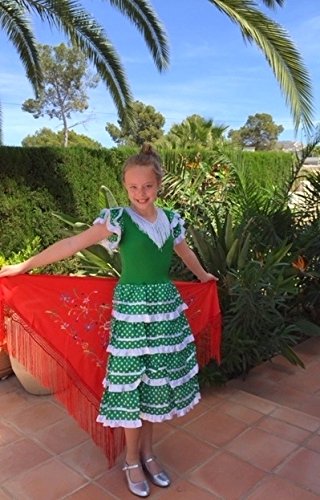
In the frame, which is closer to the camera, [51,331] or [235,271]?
[51,331]

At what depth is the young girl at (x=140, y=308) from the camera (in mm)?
1861

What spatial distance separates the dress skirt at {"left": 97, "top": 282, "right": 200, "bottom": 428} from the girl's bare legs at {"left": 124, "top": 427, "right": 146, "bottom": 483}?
0.10m

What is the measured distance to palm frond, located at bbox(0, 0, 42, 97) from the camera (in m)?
5.97

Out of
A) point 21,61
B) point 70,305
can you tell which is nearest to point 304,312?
point 70,305

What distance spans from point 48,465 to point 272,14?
4.81 meters

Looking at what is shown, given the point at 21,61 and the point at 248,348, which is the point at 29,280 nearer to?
the point at 248,348

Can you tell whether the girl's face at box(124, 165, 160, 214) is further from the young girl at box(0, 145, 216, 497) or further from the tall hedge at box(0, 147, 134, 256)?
the tall hedge at box(0, 147, 134, 256)

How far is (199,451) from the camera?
2.31m

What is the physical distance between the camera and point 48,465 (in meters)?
2.21

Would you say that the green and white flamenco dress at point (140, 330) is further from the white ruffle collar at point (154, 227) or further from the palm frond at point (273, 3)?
the palm frond at point (273, 3)

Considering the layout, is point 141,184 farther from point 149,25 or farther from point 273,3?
point 149,25

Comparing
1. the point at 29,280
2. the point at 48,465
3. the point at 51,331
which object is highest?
the point at 29,280

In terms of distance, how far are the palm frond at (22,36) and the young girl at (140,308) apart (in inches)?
194

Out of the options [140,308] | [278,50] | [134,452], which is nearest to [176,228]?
[140,308]
